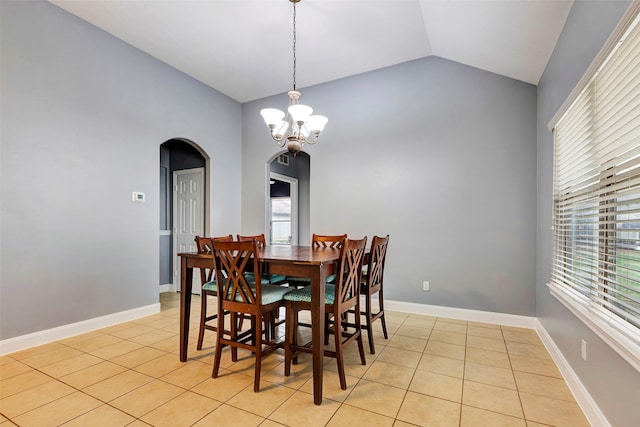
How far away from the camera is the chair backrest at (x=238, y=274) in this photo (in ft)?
6.81

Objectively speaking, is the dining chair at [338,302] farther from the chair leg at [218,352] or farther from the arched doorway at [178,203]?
the arched doorway at [178,203]

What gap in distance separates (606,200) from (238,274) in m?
2.22

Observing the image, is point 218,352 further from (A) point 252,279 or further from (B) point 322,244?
(B) point 322,244

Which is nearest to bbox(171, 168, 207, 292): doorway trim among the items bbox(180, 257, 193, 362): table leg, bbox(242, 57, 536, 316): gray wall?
bbox(242, 57, 536, 316): gray wall

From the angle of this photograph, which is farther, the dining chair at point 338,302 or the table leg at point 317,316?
the dining chair at point 338,302

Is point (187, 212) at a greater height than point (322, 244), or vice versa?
point (187, 212)

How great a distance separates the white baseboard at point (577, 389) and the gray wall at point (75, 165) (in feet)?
13.5

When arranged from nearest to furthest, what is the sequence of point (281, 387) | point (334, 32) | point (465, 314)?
point (281, 387) < point (334, 32) < point (465, 314)

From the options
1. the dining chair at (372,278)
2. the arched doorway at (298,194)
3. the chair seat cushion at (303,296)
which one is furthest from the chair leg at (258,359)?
the arched doorway at (298,194)

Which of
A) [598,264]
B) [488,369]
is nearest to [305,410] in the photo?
[488,369]

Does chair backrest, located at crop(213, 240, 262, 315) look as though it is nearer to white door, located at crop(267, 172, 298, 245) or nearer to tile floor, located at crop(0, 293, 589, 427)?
tile floor, located at crop(0, 293, 589, 427)

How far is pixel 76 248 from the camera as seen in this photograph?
3.11 meters

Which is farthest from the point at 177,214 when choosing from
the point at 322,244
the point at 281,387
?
the point at 281,387

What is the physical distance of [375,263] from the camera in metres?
2.80
